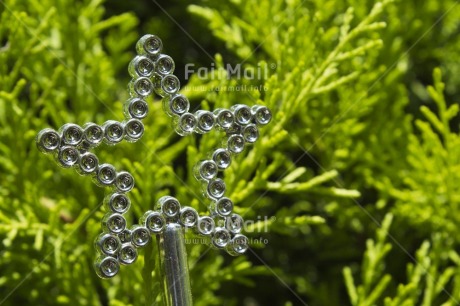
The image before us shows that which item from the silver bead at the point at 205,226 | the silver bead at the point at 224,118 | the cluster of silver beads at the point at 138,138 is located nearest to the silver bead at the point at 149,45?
the cluster of silver beads at the point at 138,138

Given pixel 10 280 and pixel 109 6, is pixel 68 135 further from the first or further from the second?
pixel 109 6

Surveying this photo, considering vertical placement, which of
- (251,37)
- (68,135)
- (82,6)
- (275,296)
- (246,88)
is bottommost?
(275,296)

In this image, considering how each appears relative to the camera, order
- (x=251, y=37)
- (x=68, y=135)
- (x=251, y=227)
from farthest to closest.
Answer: (x=251, y=37), (x=251, y=227), (x=68, y=135)

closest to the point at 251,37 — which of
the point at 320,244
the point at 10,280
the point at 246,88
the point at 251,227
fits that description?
the point at 246,88

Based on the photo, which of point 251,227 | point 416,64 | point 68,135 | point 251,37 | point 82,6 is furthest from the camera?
point 416,64

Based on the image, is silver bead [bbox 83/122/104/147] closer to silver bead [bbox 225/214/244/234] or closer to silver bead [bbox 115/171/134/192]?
silver bead [bbox 115/171/134/192]

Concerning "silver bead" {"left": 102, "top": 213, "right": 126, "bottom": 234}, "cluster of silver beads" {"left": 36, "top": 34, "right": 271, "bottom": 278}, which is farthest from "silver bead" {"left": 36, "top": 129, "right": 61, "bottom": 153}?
"silver bead" {"left": 102, "top": 213, "right": 126, "bottom": 234}
